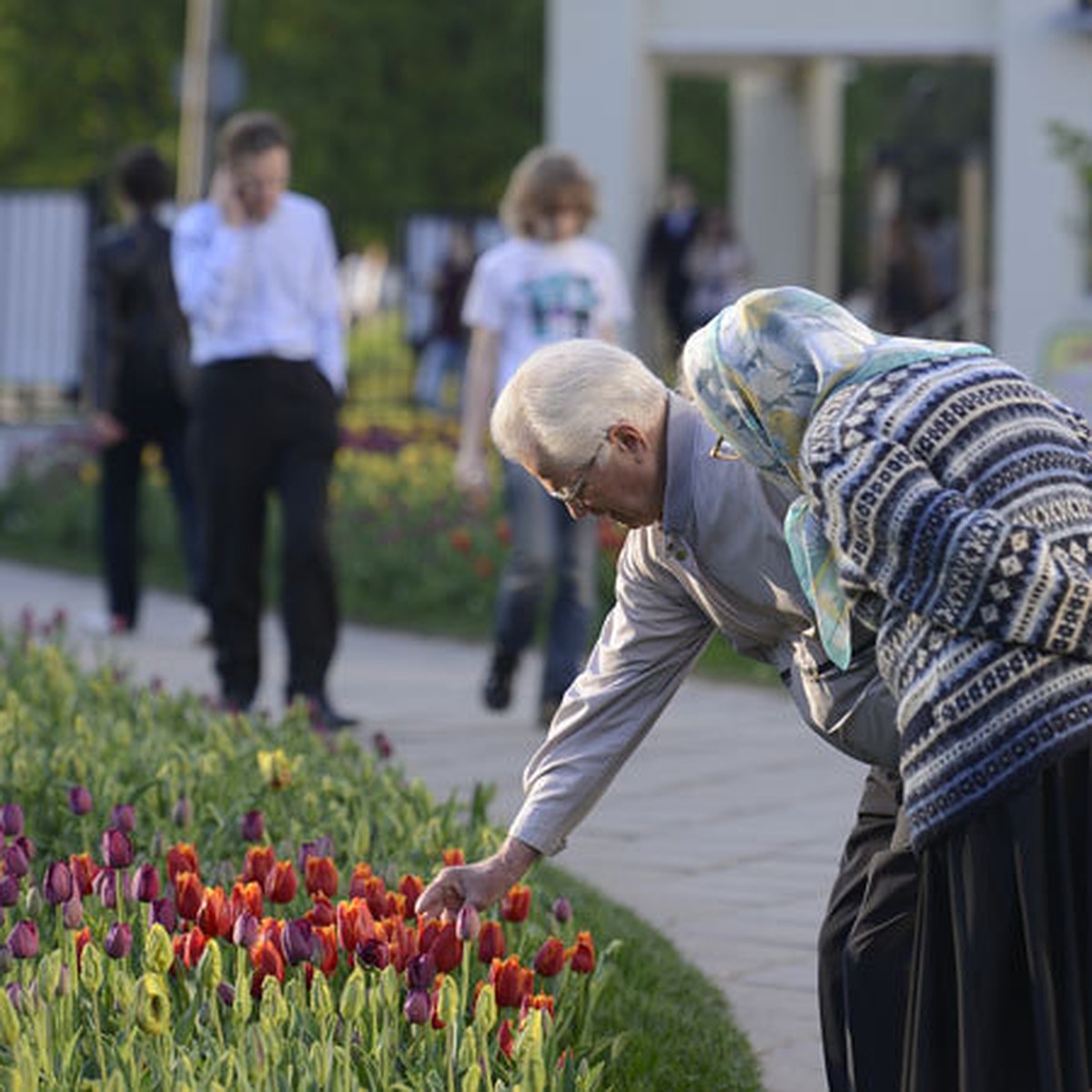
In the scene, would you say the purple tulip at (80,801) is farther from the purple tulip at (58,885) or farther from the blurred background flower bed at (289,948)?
the purple tulip at (58,885)

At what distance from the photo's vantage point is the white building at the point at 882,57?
1806cm

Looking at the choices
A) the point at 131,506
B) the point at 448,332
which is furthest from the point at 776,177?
the point at 131,506

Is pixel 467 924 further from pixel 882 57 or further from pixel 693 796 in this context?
pixel 882 57

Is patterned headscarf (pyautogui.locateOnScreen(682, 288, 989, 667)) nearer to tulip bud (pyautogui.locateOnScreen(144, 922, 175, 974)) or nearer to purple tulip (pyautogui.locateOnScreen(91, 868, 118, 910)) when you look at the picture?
tulip bud (pyautogui.locateOnScreen(144, 922, 175, 974))

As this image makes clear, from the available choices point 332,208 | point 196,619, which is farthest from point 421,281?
point 196,619

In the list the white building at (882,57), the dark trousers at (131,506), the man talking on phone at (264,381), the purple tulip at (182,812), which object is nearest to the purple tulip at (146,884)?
the purple tulip at (182,812)

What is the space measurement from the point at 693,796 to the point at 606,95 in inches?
462

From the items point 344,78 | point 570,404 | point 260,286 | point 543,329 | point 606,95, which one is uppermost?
point 344,78

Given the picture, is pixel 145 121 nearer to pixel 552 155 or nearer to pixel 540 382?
pixel 552 155

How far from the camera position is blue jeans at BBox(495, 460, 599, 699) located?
29.0ft

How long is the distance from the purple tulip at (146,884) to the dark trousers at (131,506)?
277 inches

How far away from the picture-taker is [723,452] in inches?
159

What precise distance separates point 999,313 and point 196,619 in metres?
7.35

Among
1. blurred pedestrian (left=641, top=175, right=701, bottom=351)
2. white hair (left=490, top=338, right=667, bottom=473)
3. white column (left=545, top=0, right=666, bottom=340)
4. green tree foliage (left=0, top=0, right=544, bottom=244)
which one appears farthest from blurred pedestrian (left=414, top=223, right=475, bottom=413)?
white hair (left=490, top=338, right=667, bottom=473)
